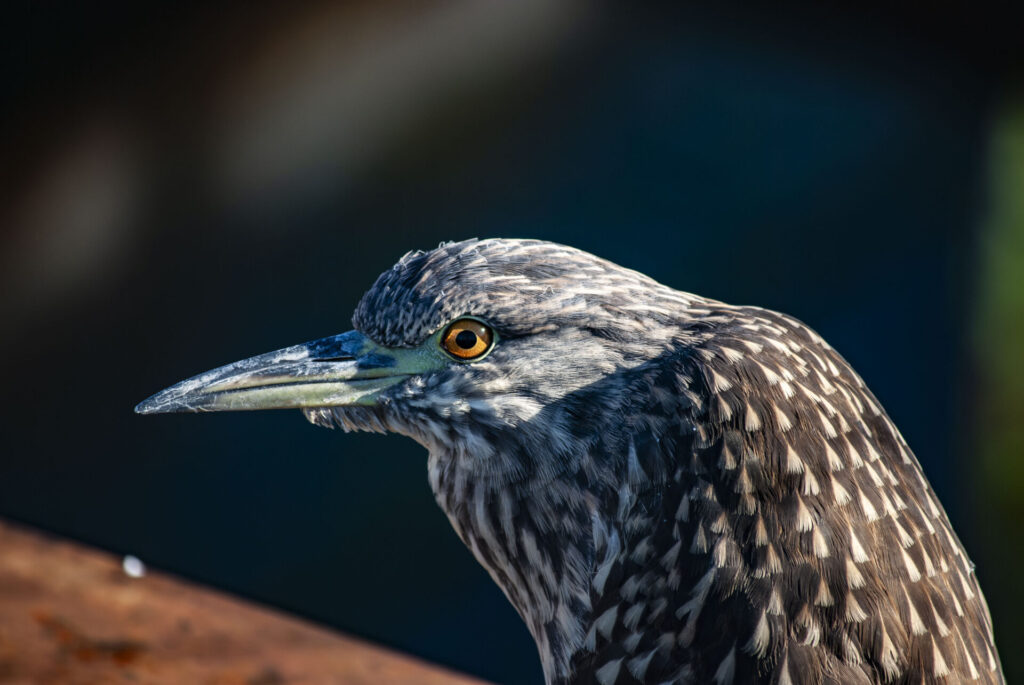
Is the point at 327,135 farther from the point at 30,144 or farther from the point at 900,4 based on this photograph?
the point at 900,4

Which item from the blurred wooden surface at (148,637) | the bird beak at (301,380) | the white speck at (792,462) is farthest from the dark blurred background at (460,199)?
the white speck at (792,462)

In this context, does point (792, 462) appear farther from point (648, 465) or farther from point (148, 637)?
point (148, 637)

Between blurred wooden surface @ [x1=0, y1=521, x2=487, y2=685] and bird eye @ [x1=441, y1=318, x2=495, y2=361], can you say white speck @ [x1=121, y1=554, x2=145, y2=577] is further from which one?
bird eye @ [x1=441, y1=318, x2=495, y2=361]

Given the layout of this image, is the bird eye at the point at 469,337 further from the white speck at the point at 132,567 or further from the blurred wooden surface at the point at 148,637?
the white speck at the point at 132,567

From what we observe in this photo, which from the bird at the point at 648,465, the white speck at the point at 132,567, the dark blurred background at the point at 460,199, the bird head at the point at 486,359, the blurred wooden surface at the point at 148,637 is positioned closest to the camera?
the bird at the point at 648,465

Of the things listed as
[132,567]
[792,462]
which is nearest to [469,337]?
[792,462]

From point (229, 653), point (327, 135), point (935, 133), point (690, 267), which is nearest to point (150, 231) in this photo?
point (327, 135)
